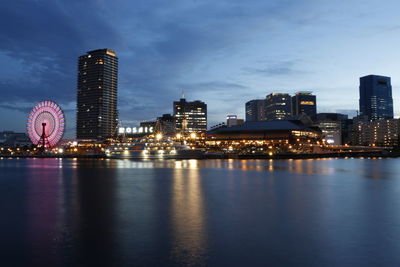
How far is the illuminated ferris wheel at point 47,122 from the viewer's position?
134 meters

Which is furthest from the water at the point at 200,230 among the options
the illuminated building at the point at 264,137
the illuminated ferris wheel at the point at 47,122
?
the illuminated building at the point at 264,137

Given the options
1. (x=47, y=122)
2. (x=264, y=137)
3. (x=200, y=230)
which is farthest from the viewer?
(x=264, y=137)

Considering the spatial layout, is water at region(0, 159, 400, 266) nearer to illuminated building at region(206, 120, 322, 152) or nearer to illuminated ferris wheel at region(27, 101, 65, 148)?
illuminated ferris wheel at region(27, 101, 65, 148)

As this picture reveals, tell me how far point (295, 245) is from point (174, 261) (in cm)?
540

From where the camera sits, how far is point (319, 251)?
13266 mm

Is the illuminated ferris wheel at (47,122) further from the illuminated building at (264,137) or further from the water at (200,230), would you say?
the water at (200,230)

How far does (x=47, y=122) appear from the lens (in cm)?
13488

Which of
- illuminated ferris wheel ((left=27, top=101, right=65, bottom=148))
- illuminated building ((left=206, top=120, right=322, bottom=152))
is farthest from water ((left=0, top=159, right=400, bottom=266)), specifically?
illuminated building ((left=206, top=120, right=322, bottom=152))

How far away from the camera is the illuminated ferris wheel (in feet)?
439

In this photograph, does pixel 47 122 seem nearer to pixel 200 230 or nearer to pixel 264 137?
pixel 264 137

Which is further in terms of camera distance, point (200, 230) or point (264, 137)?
point (264, 137)

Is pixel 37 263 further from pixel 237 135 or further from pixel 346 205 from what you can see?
pixel 237 135

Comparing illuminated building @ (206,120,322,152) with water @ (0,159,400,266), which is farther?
illuminated building @ (206,120,322,152)

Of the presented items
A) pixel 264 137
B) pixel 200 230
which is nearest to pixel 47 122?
pixel 264 137
